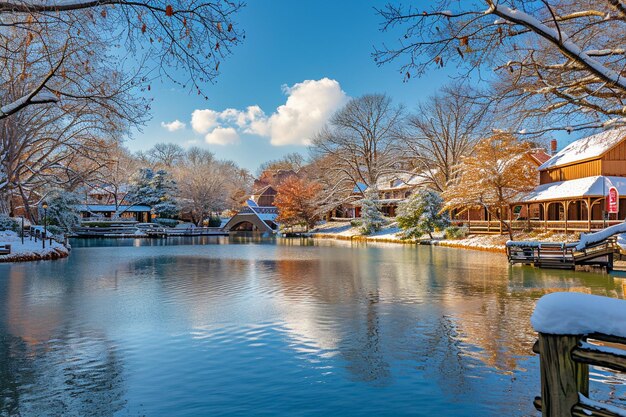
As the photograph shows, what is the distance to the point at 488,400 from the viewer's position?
6.12 meters

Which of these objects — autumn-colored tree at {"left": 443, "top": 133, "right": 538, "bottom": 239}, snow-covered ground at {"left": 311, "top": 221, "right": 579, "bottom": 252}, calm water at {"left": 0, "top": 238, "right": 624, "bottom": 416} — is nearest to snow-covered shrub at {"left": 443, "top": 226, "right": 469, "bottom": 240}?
snow-covered ground at {"left": 311, "top": 221, "right": 579, "bottom": 252}

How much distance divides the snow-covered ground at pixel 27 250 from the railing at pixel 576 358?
89.0ft

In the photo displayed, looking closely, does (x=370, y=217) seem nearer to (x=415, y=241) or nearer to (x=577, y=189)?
(x=415, y=241)

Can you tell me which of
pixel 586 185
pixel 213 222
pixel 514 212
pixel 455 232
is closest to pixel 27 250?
pixel 455 232

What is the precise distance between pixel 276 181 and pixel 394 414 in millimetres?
87161

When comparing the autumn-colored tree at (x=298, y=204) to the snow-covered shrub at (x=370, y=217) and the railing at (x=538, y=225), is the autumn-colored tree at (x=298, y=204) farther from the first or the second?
the railing at (x=538, y=225)

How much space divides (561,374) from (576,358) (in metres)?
0.15

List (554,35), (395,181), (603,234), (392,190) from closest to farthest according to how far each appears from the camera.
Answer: (554,35) → (603,234) → (392,190) → (395,181)

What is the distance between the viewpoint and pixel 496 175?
3266 centimetres

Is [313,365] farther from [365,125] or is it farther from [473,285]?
[365,125]

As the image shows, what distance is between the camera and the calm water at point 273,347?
20.2ft

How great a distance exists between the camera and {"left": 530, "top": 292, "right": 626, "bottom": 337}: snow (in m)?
2.68

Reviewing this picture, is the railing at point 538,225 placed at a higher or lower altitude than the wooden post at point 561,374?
higher

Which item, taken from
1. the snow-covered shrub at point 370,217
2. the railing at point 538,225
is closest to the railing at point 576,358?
the railing at point 538,225
